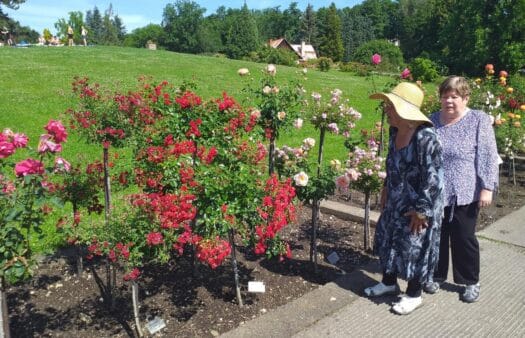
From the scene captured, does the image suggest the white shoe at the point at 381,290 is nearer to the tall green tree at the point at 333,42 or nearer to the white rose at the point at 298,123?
the white rose at the point at 298,123

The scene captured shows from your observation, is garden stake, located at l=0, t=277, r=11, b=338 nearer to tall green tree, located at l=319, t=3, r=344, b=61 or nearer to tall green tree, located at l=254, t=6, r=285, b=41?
tall green tree, located at l=319, t=3, r=344, b=61

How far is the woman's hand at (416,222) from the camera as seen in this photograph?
291cm

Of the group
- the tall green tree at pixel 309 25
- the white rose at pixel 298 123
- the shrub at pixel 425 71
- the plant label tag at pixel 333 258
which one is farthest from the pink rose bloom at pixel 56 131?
the tall green tree at pixel 309 25

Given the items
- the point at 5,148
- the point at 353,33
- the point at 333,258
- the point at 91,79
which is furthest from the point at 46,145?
the point at 353,33

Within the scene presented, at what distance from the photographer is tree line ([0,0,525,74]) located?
32.8m

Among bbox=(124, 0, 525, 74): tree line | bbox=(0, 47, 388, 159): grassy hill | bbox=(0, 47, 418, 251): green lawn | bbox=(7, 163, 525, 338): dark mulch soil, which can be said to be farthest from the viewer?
bbox=(124, 0, 525, 74): tree line

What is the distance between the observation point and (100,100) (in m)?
3.37

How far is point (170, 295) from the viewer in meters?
3.41

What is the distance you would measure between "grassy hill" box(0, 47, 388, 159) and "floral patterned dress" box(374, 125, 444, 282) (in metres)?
3.03

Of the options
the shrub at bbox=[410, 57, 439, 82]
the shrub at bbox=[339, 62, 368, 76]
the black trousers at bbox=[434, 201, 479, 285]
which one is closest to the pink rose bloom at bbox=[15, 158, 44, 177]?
the black trousers at bbox=[434, 201, 479, 285]

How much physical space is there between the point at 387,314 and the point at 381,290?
0.25 metres

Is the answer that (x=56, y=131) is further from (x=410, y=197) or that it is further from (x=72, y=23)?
(x=72, y=23)

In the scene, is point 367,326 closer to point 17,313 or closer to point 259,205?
point 259,205

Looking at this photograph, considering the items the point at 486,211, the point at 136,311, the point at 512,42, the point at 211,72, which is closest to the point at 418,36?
the point at 512,42
